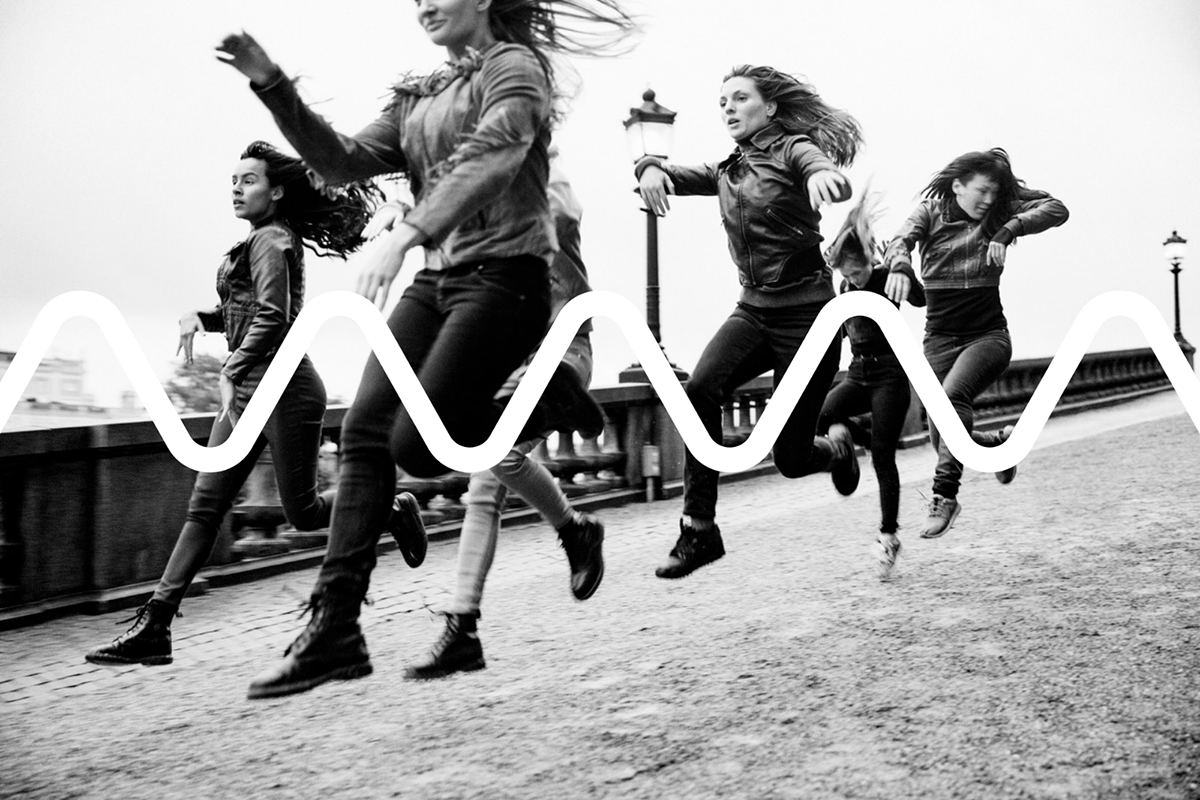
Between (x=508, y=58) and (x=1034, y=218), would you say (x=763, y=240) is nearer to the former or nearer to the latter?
(x=508, y=58)

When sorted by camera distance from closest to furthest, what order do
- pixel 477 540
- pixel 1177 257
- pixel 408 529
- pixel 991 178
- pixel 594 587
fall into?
1. pixel 477 540
2. pixel 594 587
3. pixel 408 529
4. pixel 991 178
5. pixel 1177 257

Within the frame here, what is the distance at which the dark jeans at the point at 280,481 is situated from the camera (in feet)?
11.1

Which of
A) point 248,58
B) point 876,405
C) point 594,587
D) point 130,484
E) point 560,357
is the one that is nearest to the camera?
point 248,58

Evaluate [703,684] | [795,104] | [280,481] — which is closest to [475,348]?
[280,481]

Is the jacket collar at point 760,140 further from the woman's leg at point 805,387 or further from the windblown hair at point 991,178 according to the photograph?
the windblown hair at point 991,178

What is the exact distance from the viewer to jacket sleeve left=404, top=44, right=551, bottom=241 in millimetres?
2715

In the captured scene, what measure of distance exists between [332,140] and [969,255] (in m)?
2.17

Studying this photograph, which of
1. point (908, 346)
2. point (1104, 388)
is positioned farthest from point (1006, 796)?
point (1104, 388)

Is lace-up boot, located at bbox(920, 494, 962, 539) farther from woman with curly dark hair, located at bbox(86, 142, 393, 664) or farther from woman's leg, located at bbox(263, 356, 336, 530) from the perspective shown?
woman's leg, located at bbox(263, 356, 336, 530)

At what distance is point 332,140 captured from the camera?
2.83 meters

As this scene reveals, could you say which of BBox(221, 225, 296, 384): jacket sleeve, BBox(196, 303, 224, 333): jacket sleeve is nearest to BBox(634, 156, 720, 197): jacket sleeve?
BBox(221, 225, 296, 384): jacket sleeve

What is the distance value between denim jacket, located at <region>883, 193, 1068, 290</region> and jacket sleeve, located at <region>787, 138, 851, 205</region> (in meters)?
0.66

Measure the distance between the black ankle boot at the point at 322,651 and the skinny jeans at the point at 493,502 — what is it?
38 cm

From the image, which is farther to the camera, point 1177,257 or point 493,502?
point 1177,257
